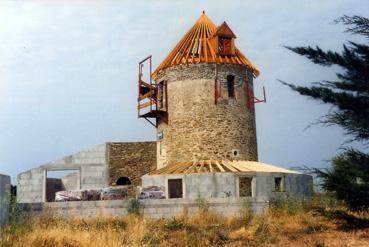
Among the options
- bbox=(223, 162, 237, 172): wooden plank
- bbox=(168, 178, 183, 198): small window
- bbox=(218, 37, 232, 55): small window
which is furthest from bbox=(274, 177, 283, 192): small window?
bbox=(218, 37, 232, 55): small window

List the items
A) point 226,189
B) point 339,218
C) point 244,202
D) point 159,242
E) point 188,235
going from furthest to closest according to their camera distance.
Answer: point 226,189 → point 244,202 → point 188,235 → point 159,242 → point 339,218

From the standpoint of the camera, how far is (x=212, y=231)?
43.3ft

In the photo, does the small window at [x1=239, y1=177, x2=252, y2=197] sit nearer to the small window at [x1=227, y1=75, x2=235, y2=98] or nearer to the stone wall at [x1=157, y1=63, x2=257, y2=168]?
the stone wall at [x1=157, y1=63, x2=257, y2=168]

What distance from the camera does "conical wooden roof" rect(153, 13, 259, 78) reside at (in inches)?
1009

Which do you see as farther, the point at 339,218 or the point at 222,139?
the point at 222,139

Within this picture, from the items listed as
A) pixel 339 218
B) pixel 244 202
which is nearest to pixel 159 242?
pixel 339 218

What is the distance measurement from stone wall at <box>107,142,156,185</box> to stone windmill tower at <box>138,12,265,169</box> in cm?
175

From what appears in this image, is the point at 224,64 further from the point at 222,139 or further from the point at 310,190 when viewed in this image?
the point at 310,190

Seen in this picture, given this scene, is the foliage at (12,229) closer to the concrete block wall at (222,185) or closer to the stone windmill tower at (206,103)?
the concrete block wall at (222,185)

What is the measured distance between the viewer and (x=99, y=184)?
88.2 ft

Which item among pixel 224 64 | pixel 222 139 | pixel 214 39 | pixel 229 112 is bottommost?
pixel 222 139

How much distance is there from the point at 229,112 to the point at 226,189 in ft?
18.1

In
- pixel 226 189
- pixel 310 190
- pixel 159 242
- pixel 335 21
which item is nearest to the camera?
pixel 335 21

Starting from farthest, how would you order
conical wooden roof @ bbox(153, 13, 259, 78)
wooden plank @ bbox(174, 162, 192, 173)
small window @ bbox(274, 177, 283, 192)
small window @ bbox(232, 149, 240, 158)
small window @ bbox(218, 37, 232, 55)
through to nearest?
small window @ bbox(218, 37, 232, 55) → conical wooden roof @ bbox(153, 13, 259, 78) → small window @ bbox(232, 149, 240, 158) → wooden plank @ bbox(174, 162, 192, 173) → small window @ bbox(274, 177, 283, 192)
